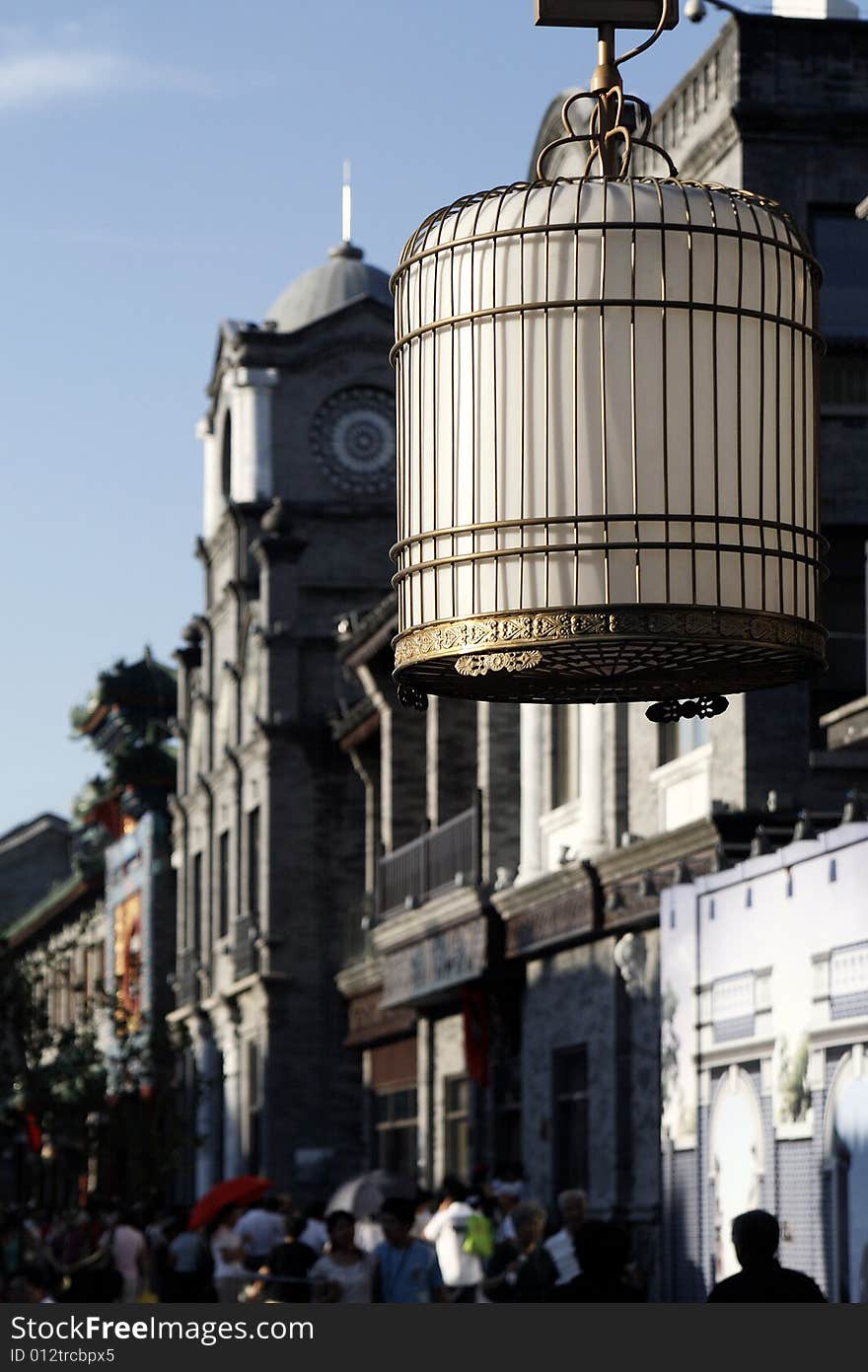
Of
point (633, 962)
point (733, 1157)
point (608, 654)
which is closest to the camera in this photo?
point (608, 654)

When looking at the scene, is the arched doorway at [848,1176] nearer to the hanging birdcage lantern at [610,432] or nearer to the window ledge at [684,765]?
the window ledge at [684,765]

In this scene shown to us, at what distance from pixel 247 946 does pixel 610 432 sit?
43.3 m

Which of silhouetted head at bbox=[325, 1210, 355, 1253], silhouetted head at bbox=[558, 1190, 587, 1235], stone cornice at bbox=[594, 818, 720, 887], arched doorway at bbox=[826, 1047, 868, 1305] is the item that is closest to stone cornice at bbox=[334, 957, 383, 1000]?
stone cornice at bbox=[594, 818, 720, 887]

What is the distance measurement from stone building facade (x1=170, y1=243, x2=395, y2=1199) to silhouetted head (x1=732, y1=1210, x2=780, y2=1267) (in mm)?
37891

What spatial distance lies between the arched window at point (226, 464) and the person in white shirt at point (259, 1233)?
26.8m

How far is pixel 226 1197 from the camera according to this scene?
85.3ft

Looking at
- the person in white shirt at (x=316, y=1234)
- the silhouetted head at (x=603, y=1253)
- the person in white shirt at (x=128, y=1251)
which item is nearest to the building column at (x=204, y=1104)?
the person in white shirt at (x=128, y=1251)

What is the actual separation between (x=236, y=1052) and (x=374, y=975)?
1024cm

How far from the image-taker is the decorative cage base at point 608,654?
4.55 metres

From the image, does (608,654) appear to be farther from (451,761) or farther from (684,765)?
(451,761)

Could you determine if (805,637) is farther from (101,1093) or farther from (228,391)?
(101,1093)

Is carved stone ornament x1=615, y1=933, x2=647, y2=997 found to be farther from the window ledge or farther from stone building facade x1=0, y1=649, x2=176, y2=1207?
stone building facade x1=0, y1=649, x2=176, y2=1207

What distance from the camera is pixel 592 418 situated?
459cm

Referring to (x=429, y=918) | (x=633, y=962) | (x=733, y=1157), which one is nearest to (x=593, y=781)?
(x=633, y=962)
